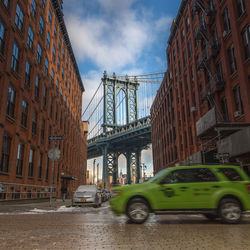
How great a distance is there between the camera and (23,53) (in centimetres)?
2152

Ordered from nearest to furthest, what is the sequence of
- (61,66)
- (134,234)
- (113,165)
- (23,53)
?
(134,234), (23,53), (61,66), (113,165)

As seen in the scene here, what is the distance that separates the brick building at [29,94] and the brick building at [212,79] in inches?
483

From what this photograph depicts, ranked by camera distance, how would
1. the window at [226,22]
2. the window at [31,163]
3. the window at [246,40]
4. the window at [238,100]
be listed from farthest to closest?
1. the window at [31,163]
2. the window at [226,22]
3. the window at [238,100]
4. the window at [246,40]

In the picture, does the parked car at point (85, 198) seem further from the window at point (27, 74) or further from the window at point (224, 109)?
the window at point (224, 109)

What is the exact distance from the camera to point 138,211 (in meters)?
7.94

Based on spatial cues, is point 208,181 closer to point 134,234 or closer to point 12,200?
point 134,234

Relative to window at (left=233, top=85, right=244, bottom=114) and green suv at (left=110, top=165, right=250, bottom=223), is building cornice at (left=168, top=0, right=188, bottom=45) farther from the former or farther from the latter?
green suv at (left=110, top=165, right=250, bottom=223)

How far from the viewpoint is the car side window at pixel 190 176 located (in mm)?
8234

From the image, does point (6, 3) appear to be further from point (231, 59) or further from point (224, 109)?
point (224, 109)

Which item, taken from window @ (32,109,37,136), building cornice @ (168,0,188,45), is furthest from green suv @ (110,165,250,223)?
building cornice @ (168,0,188,45)

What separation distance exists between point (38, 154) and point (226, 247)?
22.7 m

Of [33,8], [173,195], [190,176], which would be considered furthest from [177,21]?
[173,195]

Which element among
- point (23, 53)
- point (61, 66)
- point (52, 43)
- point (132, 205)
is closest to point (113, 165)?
point (61, 66)

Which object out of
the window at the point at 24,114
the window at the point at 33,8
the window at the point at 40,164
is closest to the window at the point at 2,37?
the window at the point at 24,114
